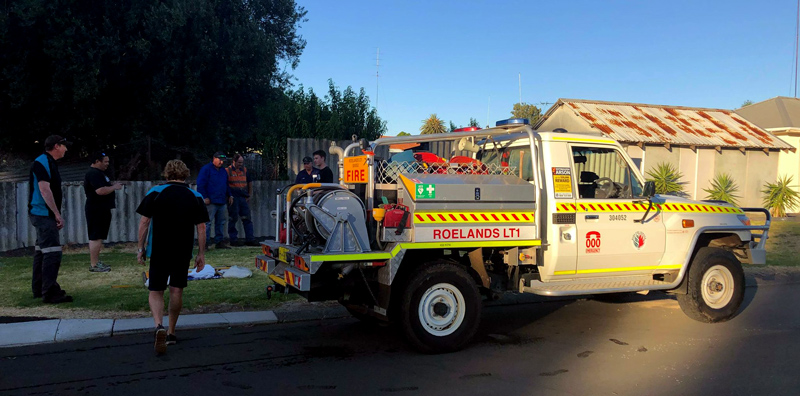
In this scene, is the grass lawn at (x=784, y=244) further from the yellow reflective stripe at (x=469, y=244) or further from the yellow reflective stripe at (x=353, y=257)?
the yellow reflective stripe at (x=353, y=257)

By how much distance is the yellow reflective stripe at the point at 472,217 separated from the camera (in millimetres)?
5625

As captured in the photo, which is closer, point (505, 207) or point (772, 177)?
point (505, 207)

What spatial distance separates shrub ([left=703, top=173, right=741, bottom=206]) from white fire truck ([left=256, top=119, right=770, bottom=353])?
526 inches

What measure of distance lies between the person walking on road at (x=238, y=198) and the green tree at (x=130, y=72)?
6.30ft

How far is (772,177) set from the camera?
21.5 meters

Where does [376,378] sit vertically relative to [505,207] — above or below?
below

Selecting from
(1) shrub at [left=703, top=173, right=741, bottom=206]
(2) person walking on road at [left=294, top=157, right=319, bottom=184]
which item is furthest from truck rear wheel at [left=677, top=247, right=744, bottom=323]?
(1) shrub at [left=703, top=173, right=741, bottom=206]

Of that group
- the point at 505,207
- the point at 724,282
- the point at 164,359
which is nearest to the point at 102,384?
the point at 164,359

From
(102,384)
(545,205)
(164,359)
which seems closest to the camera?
(102,384)

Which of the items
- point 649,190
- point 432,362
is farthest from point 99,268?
point 649,190

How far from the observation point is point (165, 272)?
5.85 metres

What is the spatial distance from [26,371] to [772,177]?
2314 cm

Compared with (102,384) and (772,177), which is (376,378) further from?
(772,177)

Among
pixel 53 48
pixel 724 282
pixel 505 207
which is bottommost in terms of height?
pixel 724 282
